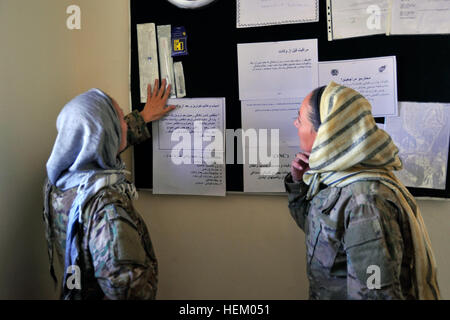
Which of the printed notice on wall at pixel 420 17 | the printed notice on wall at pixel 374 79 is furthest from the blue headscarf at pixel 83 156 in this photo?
the printed notice on wall at pixel 420 17

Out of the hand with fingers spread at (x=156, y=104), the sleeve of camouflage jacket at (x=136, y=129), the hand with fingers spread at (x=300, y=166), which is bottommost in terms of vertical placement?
the hand with fingers spread at (x=300, y=166)

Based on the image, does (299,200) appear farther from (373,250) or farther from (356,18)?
(356,18)

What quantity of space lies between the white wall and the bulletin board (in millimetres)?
92

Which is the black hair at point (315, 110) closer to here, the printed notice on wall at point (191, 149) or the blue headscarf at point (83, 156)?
the printed notice on wall at point (191, 149)

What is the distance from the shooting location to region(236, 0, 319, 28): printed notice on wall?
4.75ft

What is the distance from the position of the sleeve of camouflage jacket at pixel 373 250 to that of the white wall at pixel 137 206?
61 cm

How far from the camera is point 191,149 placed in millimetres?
1610

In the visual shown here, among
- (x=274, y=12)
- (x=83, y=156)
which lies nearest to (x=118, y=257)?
(x=83, y=156)

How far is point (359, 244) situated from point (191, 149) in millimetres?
930

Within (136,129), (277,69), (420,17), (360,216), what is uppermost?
(420,17)

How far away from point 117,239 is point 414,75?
53.9 inches

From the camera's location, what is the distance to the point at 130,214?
3.63 feet

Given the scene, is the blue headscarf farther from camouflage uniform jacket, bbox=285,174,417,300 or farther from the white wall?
camouflage uniform jacket, bbox=285,174,417,300

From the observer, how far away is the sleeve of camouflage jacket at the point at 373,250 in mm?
899
